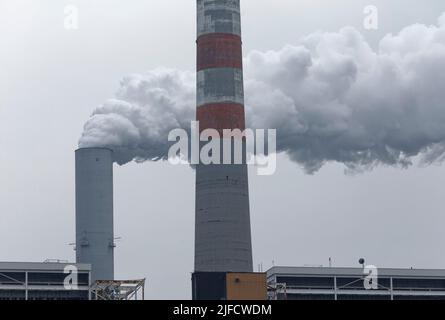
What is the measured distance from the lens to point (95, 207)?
81.2 metres

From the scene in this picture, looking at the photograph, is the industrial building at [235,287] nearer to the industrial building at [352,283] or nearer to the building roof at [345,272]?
the industrial building at [352,283]

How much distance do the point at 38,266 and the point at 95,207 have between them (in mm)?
6288

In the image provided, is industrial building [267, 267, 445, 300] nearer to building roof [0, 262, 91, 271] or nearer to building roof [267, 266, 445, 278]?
building roof [267, 266, 445, 278]

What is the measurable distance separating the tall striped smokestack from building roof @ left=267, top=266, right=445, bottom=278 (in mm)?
6705

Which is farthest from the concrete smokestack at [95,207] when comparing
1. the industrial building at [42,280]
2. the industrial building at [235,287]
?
the industrial building at [235,287]

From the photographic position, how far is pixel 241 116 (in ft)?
250

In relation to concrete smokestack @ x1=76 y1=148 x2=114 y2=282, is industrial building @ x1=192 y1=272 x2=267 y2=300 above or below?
below

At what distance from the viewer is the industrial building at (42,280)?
250 ft

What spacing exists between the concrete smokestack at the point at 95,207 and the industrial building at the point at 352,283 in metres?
12.6

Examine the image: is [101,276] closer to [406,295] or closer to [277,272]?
[277,272]

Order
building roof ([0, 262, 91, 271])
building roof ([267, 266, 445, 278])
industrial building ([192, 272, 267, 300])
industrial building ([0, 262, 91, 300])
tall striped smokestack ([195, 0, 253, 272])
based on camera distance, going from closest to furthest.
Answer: industrial building ([192, 272, 267, 300]) < tall striped smokestack ([195, 0, 253, 272]) < industrial building ([0, 262, 91, 300]) < building roof ([0, 262, 91, 271]) < building roof ([267, 266, 445, 278])

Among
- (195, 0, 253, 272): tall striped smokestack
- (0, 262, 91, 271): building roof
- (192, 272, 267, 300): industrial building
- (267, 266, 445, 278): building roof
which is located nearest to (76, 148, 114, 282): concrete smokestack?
(0, 262, 91, 271): building roof

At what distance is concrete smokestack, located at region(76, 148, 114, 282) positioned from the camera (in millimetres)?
81250
